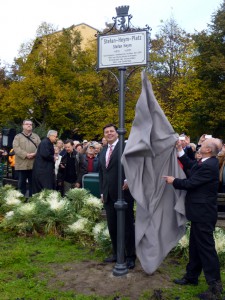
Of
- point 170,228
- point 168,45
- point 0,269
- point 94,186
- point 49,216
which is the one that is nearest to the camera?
point 170,228

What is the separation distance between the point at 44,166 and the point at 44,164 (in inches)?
1.8

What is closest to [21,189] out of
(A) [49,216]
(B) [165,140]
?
(A) [49,216]

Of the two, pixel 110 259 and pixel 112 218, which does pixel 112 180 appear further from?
pixel 110 259

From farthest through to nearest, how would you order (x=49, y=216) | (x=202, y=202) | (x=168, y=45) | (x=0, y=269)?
(x=168, y=45) → (x=49, y=216) → (x=0, y=269) → (x=202, y=202)

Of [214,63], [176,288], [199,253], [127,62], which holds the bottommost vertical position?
[176,288]

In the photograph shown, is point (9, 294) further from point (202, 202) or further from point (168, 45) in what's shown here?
point (168, 45)

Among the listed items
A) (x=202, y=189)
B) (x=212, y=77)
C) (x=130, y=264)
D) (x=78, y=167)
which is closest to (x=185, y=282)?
(x=130, y=264)

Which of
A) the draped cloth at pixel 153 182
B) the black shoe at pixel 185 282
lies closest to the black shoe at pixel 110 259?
the draped cloth at pixel 153 182

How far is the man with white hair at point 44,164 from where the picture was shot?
8.80m

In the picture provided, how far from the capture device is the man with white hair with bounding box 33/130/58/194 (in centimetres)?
880

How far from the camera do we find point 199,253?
15.3ft

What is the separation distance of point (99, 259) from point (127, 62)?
2.85 m

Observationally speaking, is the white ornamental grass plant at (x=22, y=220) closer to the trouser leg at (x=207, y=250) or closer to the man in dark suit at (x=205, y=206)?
the man in dark suit at (x=205, y=206)

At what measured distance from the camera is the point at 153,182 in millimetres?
4898
